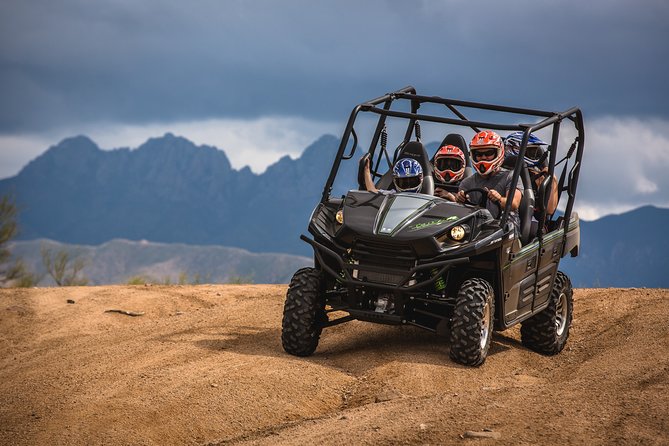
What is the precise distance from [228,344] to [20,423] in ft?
9.99

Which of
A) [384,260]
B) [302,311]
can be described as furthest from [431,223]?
[302,311]

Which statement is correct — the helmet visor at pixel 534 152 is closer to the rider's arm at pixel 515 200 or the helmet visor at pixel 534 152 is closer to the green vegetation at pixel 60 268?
the rider's arm at pixel 515 200

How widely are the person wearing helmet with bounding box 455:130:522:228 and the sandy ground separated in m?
1.75

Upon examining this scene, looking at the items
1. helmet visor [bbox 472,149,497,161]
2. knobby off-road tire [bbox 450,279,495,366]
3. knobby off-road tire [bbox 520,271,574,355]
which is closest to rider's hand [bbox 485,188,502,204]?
helmet visor [bbox 472,149,497,161]

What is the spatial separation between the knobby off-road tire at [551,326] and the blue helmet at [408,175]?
2286 millimetres

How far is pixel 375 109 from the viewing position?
12391 millimetres

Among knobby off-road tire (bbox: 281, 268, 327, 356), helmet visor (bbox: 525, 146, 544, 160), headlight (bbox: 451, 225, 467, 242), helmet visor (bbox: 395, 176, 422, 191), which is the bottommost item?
knobby off-road tire (bbox: 281, 268, 327, 356)

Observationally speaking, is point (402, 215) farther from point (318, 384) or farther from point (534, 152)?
point (534, 152)

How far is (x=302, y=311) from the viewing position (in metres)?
11.6

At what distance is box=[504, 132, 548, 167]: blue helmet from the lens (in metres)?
14.4

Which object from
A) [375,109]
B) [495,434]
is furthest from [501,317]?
[495,434]

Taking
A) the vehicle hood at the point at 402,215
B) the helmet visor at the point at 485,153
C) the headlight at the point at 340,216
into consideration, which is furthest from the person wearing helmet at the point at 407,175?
the headlight at the point at 340,216

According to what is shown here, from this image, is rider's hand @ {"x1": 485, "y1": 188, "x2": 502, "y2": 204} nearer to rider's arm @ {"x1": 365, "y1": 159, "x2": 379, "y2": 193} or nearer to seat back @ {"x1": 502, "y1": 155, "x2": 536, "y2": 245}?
seat back @ {"x1": 502, "y1": 155, "x2": 536, "y2": 245}

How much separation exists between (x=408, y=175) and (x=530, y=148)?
8.86ft
